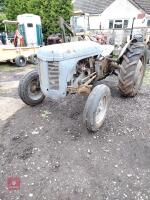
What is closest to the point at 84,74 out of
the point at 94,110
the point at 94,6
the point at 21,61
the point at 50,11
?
the point at 94,110

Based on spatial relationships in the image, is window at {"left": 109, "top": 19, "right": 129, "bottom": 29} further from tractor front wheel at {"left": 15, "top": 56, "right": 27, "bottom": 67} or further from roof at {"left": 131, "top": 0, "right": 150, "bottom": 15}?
tractor front wheel at {"left": 15, "top": 56, "right": 27, "bottom": 67}

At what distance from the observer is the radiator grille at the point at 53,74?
3846 mm

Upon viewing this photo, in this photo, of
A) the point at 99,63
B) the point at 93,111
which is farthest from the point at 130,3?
the point at 93,111

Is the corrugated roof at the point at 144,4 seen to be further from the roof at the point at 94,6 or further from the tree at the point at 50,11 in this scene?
the tree at the point at 50,11

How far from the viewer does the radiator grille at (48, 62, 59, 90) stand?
3.85 m

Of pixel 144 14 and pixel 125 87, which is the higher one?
pixel 144 14

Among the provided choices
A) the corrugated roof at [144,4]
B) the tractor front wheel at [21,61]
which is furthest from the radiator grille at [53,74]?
the corrugated roof at [144,4]

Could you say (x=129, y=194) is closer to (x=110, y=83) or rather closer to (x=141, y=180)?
(x=141, y=180)

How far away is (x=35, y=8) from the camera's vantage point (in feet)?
44.8

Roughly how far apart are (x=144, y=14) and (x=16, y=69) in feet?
45.1

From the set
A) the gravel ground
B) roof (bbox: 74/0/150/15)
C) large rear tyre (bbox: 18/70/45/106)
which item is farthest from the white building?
the gravel ground

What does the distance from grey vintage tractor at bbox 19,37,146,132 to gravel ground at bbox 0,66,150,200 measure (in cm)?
33

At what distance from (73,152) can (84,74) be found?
1.62 meters

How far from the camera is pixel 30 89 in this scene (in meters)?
4.73
